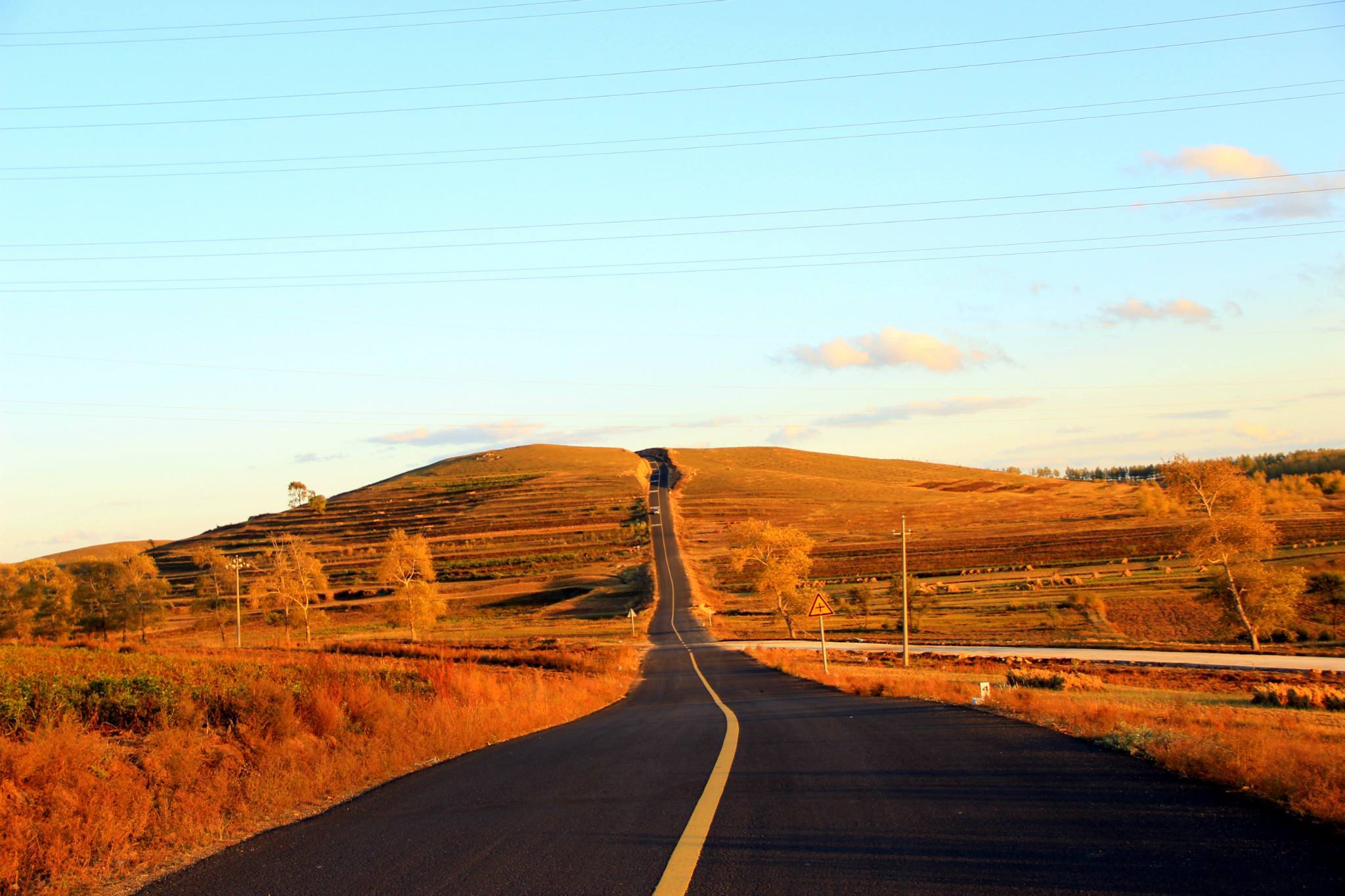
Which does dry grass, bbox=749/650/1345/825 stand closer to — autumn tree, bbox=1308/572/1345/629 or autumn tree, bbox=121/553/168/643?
autumn tree, bbox=1308/572/1345/629

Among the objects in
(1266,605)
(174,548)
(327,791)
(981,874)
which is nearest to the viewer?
(981,874)

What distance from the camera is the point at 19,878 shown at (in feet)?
18.0

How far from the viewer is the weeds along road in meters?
4.49

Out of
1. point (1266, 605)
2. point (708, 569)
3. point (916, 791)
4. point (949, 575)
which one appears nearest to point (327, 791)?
point (916, 791)

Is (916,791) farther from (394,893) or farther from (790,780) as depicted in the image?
(394,893)

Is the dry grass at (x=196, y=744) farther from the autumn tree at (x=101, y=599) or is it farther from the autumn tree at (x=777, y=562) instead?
the autumn tree at (x=101, y=599)

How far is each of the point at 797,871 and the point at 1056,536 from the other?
125163 millimetres

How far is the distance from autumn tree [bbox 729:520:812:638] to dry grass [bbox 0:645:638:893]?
171 feet

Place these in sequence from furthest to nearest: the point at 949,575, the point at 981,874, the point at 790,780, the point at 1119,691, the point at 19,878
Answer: the point at 949,575 → the point at 1119,691 → the point at 790,780 → the point at 19,878 → the point at 981,874

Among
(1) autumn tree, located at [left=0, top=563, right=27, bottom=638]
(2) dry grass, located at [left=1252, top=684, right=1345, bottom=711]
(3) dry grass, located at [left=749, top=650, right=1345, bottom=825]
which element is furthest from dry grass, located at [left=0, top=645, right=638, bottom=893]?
(1) autumn tree, located at [left=0, top=563, right=27, bottom=638]

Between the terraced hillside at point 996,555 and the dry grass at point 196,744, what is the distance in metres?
47.1

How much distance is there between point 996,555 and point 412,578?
219 feet

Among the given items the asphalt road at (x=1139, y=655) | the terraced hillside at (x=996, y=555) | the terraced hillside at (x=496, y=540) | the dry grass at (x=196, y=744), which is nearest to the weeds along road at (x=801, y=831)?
the dry grass at (x=196, y=744)

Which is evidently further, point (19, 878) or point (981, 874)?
point (19, 878)
